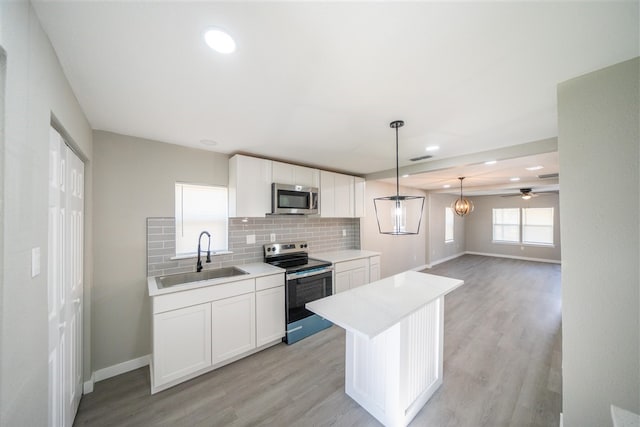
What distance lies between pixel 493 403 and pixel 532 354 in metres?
1.18

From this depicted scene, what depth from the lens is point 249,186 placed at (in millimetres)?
2926

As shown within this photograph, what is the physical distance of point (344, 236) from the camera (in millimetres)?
4562

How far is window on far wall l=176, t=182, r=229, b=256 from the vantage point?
275cm

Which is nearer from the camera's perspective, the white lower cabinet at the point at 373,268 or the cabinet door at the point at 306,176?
the cabinet door at the point at 306,176

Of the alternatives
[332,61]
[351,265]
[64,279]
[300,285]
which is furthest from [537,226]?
[64,279]

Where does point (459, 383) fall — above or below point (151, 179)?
below

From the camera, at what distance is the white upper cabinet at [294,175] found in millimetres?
Answer: 3180

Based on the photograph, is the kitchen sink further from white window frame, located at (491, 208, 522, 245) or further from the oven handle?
white window frame, located at (491, 208, 522, 245)

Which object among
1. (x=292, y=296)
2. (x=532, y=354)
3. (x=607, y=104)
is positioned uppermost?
(x=607, y=104)

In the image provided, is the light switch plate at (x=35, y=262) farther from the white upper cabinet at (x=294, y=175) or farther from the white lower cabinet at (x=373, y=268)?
the white lower cabinet at (x=373, y=268)

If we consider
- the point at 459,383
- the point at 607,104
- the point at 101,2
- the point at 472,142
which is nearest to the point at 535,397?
the point at 459,383

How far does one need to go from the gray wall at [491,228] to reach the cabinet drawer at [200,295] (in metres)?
9.11

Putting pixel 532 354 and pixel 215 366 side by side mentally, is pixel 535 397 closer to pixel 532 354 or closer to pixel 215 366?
pixel 532 354

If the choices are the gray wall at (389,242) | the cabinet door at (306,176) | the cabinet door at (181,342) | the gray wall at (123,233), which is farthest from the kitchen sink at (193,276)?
the gray wall at (389,242)
